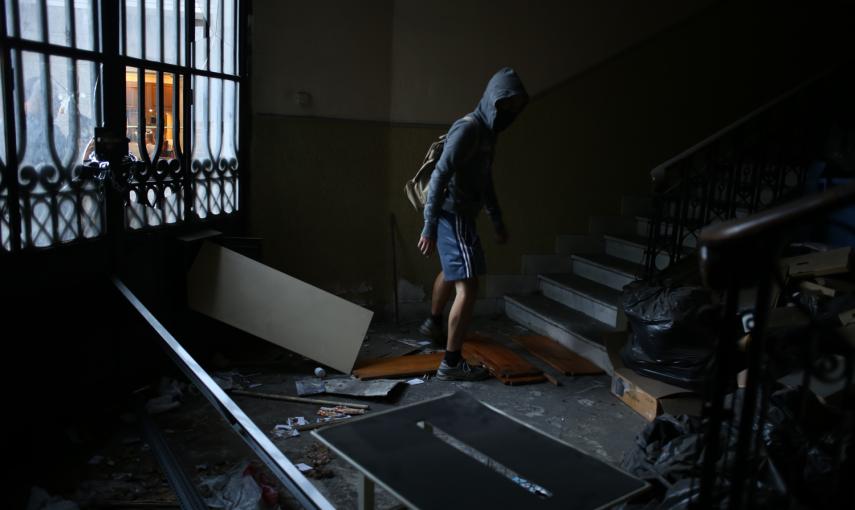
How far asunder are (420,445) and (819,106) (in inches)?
187

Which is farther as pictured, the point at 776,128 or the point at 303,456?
the point at 776,128

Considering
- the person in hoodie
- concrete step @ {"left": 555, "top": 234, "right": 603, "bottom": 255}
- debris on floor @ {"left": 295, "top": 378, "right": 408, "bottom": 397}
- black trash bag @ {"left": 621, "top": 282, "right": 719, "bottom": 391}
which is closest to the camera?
black trash bag @ {"left": 621, "top": 282, "right": 719, "bottom": 391}

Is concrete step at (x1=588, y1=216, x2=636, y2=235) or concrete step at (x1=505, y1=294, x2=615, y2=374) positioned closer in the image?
concrete step at (x1=505, y1=294, x2=615, y2=374)

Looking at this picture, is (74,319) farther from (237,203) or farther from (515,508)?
(515,508)

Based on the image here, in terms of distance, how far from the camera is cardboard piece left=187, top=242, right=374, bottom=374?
400 centimetres

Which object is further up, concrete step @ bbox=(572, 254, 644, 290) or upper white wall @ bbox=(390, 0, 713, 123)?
upper white wall @ bbox=(390, 0, 713, 123)

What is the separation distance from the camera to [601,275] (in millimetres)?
5184

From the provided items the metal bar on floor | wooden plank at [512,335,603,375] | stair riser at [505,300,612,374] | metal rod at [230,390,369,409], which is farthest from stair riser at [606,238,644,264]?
the metal bar on floor

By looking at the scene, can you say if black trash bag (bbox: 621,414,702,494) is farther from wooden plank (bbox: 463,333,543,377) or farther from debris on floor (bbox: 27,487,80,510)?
debris on floor (bbox: 27,487,80,510)

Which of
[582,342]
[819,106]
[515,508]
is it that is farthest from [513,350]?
[819,106]

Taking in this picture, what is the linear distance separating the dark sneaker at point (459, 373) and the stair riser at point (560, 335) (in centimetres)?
82

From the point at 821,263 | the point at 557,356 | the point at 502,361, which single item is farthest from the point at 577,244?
the point at 821,263

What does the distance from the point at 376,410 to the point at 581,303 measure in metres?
2.08

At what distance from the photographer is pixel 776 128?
4.70 metres
